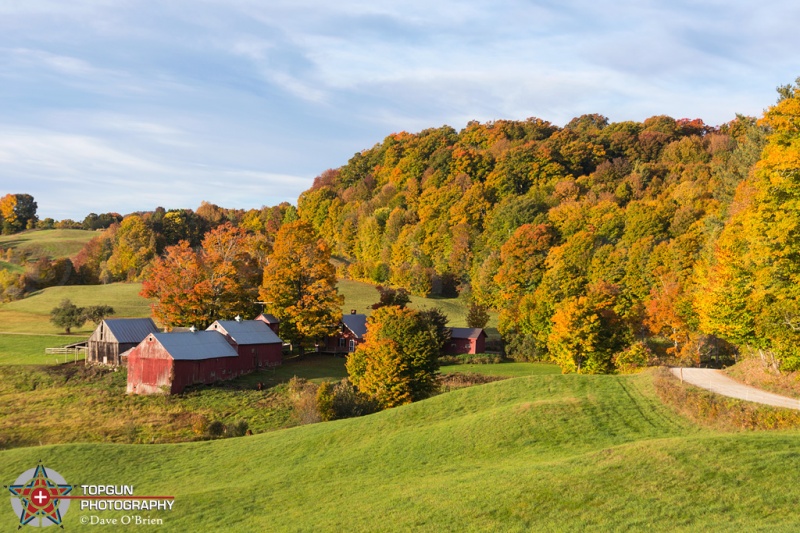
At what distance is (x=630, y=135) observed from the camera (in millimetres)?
147000

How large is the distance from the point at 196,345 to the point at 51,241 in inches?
4011

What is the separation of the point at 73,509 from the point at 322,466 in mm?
9660

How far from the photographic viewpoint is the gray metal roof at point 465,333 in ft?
246

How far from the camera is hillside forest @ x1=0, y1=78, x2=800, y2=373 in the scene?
35.2 metres

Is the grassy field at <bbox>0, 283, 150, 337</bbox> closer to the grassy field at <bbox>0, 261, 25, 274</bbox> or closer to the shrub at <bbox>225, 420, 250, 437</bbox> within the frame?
the grassy field at <bbox>0, 261, 25, 274</bbox>

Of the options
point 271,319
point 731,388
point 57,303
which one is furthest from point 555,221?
point 57,303

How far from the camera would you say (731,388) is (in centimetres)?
3253

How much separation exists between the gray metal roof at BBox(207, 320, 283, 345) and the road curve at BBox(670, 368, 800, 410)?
120 feet

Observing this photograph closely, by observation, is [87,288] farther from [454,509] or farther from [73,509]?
[454,509]

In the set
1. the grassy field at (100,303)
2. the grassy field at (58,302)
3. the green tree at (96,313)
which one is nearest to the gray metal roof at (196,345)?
the green tree at (96,313)

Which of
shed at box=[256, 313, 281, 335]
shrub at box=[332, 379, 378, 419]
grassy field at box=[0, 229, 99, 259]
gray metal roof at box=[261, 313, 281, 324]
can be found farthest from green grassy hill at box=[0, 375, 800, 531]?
grassy field at box=[0, 229, 99, 259]

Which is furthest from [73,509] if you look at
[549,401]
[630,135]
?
[630,135]

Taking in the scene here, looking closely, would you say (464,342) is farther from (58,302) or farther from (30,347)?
(58,302)

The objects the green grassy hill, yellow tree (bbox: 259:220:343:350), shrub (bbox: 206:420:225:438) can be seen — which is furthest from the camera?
yellow tree (bbox: 259:220:343:350)
